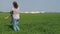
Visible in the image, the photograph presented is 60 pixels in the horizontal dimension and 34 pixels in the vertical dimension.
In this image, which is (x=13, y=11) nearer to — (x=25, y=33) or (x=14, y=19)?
(x=14, y=19)

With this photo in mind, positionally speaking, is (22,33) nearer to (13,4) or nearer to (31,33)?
(31,33)

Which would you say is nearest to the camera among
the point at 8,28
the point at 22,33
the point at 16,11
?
the point at 22,33

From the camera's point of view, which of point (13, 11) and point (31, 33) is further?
point (13, 11)

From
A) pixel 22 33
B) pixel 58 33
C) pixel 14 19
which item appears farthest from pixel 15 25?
pixel 58 33

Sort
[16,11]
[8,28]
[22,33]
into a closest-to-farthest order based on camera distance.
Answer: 1. [22,33]
2. [16,11]
3. [8,28]

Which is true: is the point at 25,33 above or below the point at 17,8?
below

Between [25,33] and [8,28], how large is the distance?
99.1 inches

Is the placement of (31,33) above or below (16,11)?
below

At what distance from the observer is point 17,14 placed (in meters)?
15.0

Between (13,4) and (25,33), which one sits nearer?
(25,33)

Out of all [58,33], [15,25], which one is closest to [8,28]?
[15,25]

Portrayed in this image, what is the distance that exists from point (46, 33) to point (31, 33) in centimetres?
88

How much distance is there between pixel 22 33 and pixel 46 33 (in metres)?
1.37

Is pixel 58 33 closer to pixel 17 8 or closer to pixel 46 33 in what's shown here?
pixel 46 33
